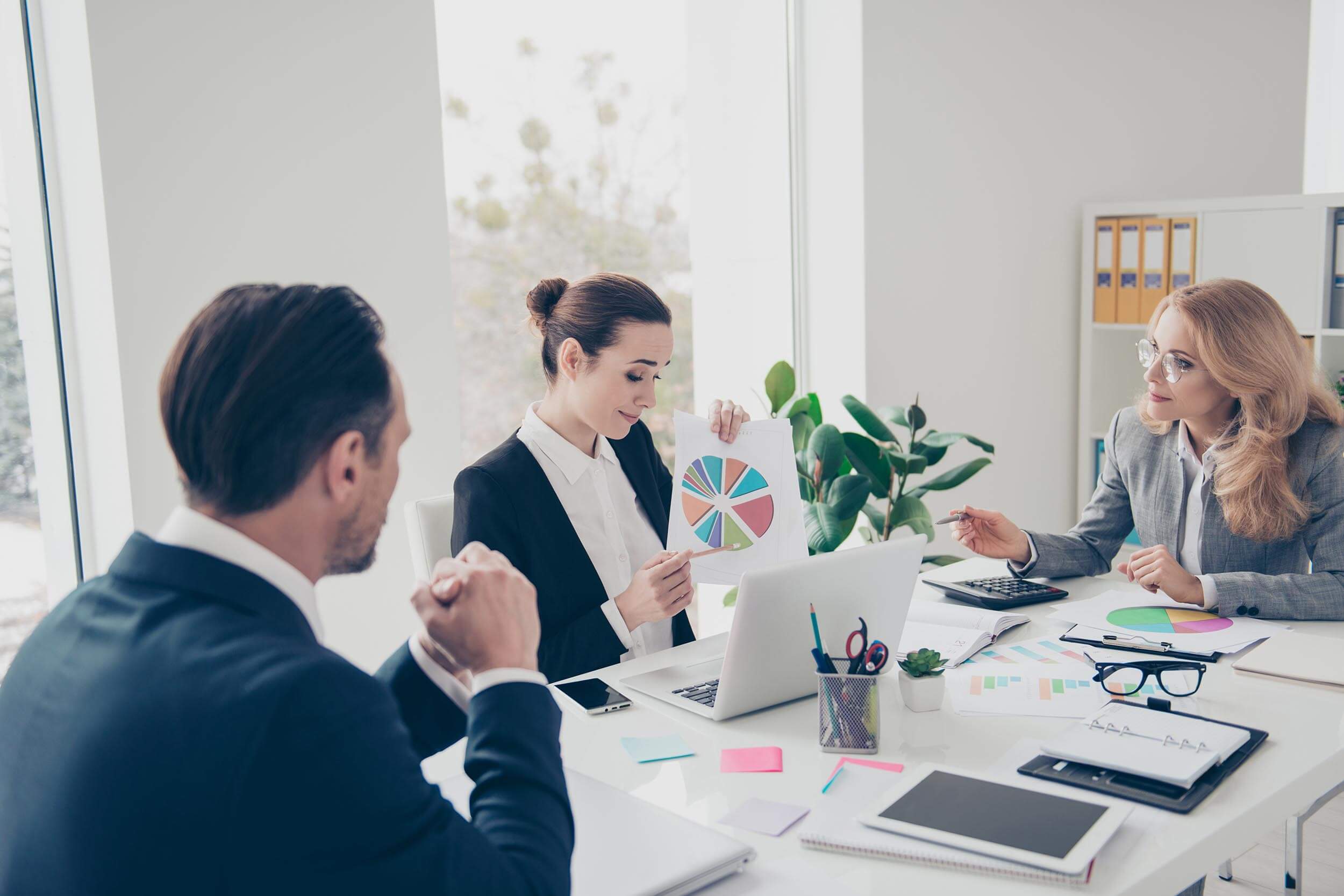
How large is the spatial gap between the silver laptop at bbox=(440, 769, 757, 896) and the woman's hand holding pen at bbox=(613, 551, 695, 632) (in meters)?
0.60

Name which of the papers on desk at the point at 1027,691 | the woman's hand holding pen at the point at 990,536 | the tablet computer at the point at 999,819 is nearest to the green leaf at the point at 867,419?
the woman's hand holding pen at the point at 990,536

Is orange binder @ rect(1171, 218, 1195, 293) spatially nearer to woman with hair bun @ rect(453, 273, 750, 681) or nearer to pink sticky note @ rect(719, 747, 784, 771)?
woman with hair bun @ rect(453, 273, 750, 681)

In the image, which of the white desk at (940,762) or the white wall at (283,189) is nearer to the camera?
the white desk at (940,762)

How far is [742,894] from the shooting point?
106 centimetres

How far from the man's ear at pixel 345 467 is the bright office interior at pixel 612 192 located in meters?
0.95

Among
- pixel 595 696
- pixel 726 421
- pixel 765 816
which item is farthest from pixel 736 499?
pixel 765 816

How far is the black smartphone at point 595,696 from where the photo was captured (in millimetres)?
1581

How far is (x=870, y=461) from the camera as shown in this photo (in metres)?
3.26

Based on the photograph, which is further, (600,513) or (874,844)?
(600,513)

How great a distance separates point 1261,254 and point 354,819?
380 cm

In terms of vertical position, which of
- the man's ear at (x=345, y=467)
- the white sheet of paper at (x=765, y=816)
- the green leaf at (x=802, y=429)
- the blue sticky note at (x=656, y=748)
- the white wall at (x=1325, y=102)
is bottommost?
the blue sticky note at (x=656, y=748)

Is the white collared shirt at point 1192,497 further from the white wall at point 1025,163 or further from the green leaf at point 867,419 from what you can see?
the white wall at point 1025,163

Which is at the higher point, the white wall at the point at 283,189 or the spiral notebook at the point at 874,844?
the white wall at the point at 283,189

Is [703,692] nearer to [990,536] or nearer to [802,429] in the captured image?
[990,536]
